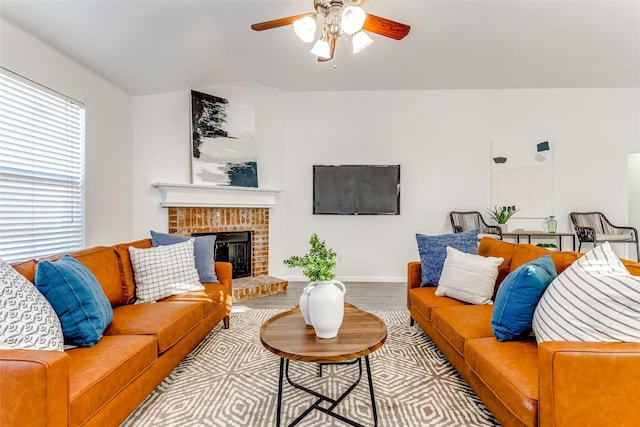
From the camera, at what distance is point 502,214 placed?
191 inches

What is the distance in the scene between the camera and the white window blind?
2.35 meters

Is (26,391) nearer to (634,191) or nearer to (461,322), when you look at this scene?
(461,322)

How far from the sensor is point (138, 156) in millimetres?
3951

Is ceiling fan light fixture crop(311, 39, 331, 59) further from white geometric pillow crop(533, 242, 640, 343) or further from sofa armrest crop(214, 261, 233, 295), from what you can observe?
white geometric pillow crop(533, 242, 640, 343)

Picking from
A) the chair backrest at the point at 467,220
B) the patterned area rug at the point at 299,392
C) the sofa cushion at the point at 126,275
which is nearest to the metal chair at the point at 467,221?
the chair backrest at the point at 467,220

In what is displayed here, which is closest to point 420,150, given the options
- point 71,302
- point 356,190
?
point 356,190

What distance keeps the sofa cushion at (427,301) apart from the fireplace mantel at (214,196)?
2.55 metres

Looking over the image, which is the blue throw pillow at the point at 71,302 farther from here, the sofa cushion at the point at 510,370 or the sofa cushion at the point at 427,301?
the sofa cushion at the point at 427,301

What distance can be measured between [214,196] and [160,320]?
7.95ft

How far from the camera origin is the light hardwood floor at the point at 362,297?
3.80m

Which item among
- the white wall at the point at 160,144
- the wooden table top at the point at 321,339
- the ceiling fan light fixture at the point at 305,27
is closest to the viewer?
the wooden table top at the point at 321,339

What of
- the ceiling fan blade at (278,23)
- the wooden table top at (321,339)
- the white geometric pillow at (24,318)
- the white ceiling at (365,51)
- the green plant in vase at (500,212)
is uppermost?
the white ceiling at (365,51)

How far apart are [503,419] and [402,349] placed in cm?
113

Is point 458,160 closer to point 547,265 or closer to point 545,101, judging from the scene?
point 545,101
